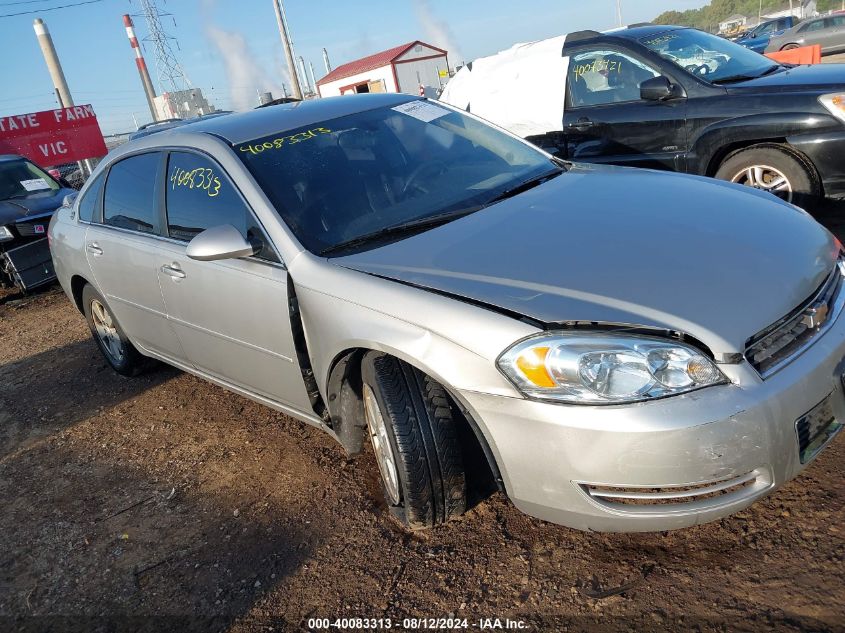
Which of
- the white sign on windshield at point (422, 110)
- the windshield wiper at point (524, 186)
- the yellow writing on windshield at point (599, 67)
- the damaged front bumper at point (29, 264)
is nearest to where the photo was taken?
the windshield wiper at point (524, 186)

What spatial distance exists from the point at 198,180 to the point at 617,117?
3600 mm

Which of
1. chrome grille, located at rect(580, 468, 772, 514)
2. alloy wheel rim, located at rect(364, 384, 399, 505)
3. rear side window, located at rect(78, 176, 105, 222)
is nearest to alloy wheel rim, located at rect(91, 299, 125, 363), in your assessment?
rear side window, located at rect(78, 176, 105, 222)

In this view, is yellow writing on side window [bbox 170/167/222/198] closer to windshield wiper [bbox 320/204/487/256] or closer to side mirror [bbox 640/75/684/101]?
windshield wiper [bbox 320/204/487/256]

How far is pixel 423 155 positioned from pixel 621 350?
5.53 ft

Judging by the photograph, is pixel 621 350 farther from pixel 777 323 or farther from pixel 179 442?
pixel 179 442

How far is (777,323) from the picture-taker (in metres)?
2.07

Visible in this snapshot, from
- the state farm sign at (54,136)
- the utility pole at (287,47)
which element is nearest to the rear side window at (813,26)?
the utility pole at (287,47)

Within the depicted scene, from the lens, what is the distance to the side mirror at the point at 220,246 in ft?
8.96

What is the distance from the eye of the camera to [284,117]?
135 inches

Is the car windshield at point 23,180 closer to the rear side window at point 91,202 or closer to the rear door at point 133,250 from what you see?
the rear side window at point 91,202

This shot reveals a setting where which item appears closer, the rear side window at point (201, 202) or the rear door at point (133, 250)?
the rear side window at point (201, 202)

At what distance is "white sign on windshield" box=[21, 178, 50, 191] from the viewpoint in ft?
29.5

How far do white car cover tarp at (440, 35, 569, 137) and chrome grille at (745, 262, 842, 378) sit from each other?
Answer: 12.8 feet

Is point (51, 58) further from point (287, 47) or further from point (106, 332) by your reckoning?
point (106, 332)
